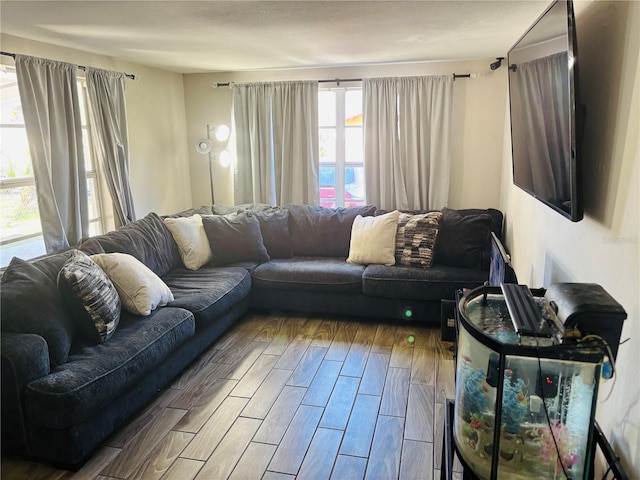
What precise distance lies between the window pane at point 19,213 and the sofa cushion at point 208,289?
102 cm

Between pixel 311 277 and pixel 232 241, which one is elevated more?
pixel 232 241

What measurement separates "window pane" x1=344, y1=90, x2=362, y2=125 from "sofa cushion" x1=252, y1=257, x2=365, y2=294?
1.64m

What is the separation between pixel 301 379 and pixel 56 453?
1.35m

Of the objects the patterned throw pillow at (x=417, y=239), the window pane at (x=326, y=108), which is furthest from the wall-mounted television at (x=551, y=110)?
the window pane at (x=326, y=108)

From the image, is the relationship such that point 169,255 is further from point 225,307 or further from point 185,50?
point 185,50

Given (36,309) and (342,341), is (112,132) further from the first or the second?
(342,341)

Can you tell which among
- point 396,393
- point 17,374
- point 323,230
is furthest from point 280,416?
point 323,230

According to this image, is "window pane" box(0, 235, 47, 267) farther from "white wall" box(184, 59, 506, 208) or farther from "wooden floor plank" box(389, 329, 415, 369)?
"wooden floor plank" box(389, 329, 415, 369)

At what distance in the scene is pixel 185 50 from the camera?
3.59m

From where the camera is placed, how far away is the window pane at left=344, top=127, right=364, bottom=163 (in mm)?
4777

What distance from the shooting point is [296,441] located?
2344mm

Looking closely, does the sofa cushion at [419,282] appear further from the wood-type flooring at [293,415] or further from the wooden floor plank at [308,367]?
the wooden floor plank at [308,367]

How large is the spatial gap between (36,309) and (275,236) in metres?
2.18

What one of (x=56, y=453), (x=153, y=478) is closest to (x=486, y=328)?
(x=153, y=478)
